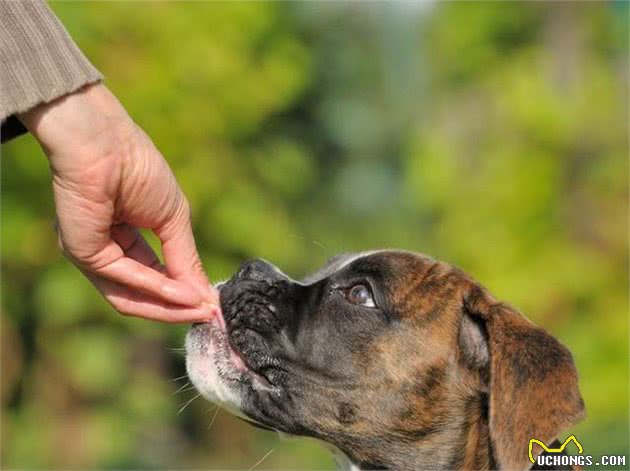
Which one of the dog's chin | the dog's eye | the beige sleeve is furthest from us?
the dog's eye

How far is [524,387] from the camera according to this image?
11.8 feet

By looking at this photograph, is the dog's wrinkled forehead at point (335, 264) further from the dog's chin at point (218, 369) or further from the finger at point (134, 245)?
the finger at point (134, 245)

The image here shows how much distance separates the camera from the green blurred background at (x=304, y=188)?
28.7 ft

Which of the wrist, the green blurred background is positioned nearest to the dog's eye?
the wrist

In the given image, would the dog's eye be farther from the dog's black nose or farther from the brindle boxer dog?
the dog's black nose

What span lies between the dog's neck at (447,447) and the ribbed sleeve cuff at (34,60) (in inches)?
70.9

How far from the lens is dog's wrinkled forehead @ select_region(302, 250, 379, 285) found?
4265mm

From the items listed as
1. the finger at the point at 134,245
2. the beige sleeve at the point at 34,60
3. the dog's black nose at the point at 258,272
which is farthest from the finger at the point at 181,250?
the beige sleeve at the point at 34,60

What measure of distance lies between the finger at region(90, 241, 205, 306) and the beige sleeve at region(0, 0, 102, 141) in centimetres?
61

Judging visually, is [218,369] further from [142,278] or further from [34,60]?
[34,60]

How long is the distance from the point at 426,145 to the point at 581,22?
231 centimetres

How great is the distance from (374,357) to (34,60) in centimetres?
173

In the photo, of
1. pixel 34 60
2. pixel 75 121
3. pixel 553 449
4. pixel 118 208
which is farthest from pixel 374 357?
pixel 34 60

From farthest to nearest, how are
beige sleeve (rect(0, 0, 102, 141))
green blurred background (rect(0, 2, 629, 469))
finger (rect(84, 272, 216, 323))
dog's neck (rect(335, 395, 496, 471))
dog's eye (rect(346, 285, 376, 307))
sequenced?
green blurred background (rect(0, 2, 629, 469)) → dog's eye (rect(346, 285, 376, 307)) → dog's neck (rect(335, 395, 496, 471)) → finger (rect(84, 272, 216, 323)) → beige sleeve (rect(0, 0, 102, 141))
